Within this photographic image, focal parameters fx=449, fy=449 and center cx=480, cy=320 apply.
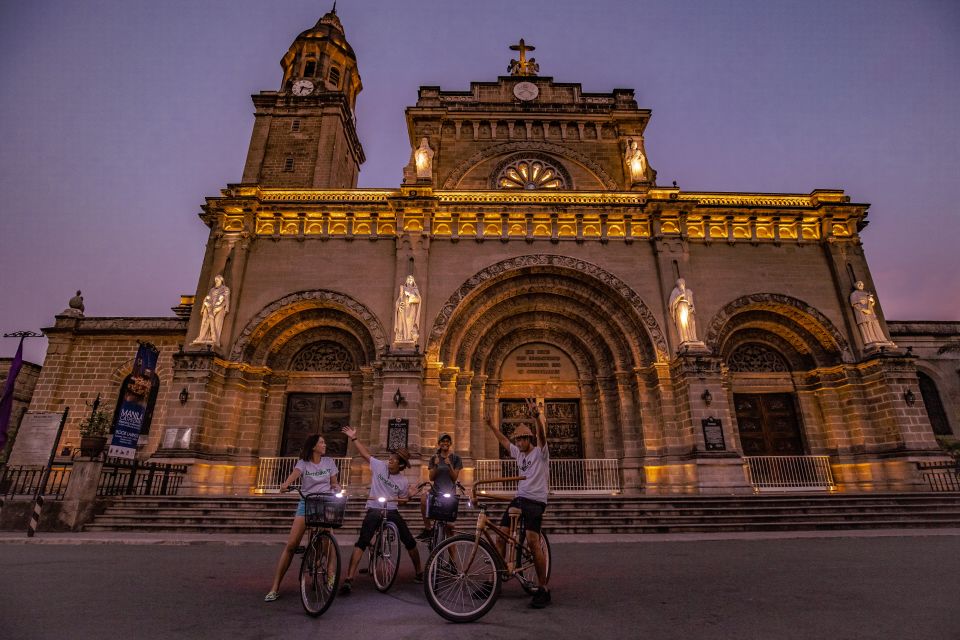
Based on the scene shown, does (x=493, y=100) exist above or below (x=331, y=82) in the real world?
below

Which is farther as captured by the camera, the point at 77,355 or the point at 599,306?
the point at 77,355

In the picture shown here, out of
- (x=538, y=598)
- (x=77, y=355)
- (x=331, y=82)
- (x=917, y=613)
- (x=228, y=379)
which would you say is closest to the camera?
(x=917, y=613)

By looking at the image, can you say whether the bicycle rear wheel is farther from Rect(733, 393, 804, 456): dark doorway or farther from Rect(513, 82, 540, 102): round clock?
Rect(513, 82, 540, 102): round clock

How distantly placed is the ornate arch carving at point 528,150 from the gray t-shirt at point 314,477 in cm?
1854

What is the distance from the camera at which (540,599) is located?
4355mm

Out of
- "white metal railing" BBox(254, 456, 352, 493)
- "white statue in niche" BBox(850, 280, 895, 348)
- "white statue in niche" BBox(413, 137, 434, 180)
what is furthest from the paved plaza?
"white statue in niche" BBox(413, 137, 434, 180)

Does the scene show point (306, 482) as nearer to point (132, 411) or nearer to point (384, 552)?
point (384, 552)

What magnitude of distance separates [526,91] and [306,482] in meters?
24.3

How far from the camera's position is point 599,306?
18.1 m

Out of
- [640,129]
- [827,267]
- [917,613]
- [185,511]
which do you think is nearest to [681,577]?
[917,613]

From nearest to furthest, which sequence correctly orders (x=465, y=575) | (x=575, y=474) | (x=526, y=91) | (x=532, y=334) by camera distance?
(x=465, y=575), (x=575, y=474), (x=532, y=334), (x=526, y=91)

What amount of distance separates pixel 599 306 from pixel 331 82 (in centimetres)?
2124

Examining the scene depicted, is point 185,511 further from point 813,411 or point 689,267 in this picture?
point 813,411

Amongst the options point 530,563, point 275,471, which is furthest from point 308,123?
point 530,563
